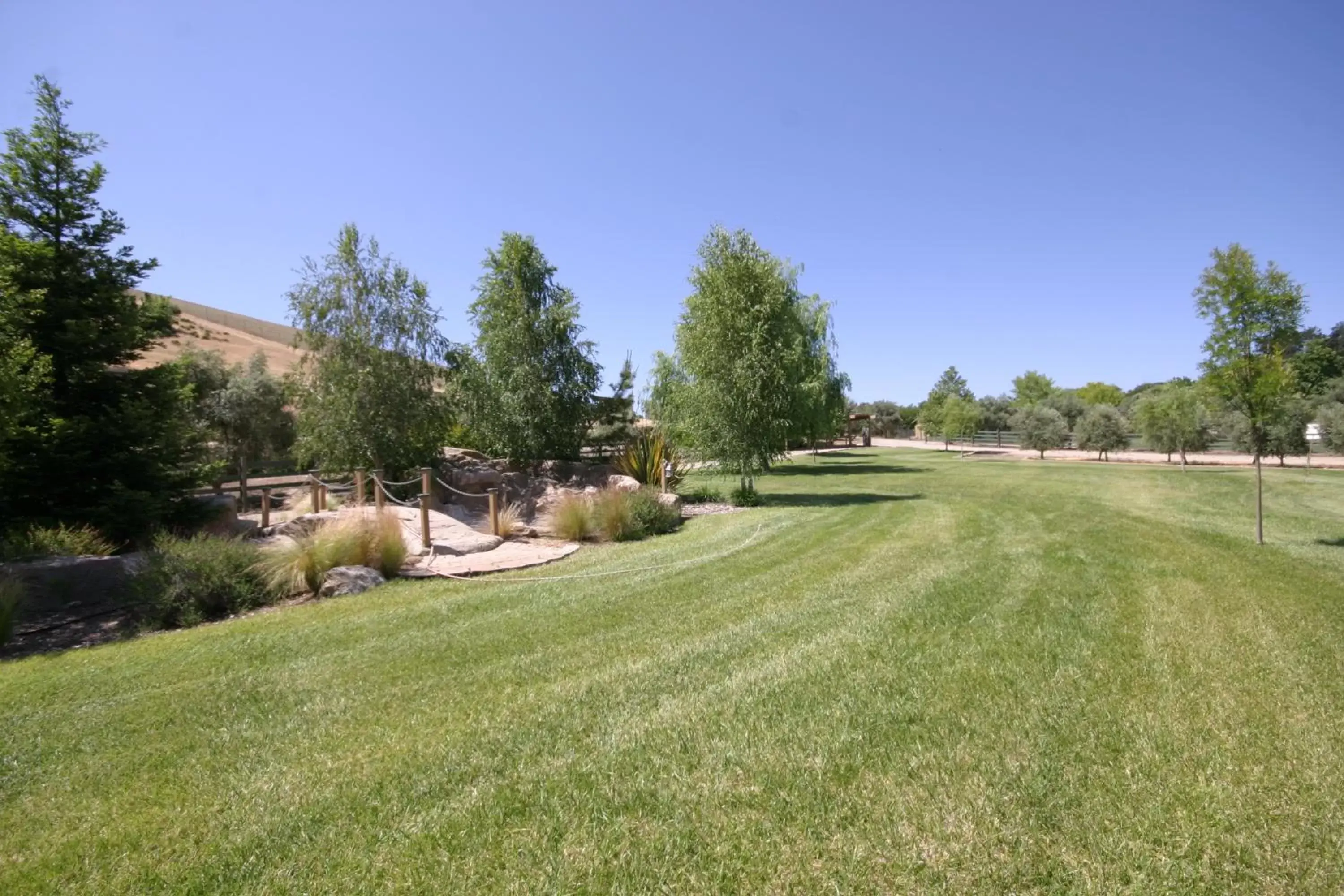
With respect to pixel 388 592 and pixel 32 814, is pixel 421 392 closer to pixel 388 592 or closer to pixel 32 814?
pixel 388 592

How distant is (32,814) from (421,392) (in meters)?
14.7

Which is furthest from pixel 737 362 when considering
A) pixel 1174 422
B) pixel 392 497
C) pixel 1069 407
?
pixel 1069 407

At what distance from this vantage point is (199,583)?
775 centimetres

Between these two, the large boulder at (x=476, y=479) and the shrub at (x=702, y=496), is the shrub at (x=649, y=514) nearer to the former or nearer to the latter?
the shrub at (x=702, y=496)

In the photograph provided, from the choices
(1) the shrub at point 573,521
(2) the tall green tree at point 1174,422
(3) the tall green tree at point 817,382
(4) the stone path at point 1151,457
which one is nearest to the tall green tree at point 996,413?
(4) the stone path at point 1151,457

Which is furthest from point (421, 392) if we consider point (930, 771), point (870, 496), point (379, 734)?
point (930, 771)

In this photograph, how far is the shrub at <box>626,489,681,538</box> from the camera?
1262 cm

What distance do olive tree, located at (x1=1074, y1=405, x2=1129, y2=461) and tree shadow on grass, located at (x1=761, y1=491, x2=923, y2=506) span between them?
85.7 feet

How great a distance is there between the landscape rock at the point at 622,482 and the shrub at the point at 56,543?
810cm

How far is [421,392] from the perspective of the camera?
1731cm

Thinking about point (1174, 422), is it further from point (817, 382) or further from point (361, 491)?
point (361, 491)

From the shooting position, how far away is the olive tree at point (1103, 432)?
125ft

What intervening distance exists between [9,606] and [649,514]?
8.75 metres

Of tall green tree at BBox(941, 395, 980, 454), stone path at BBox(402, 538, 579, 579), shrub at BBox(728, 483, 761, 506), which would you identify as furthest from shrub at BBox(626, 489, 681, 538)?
tall green tree at BBox(941, 395, 980, 454)
